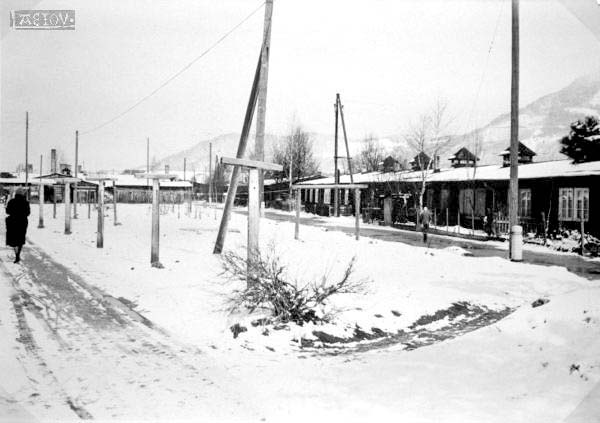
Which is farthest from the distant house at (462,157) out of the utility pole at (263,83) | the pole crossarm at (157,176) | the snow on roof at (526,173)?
the pole crossarm at (157,176)

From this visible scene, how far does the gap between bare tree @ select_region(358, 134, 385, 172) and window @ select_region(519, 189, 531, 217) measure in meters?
38.5

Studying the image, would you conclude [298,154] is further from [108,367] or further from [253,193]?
[108,367]

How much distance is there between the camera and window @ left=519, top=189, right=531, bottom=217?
76.4ft

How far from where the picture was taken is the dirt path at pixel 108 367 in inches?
142

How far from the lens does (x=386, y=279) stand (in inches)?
372

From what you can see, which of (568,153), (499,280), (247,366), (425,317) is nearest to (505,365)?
(247,366)

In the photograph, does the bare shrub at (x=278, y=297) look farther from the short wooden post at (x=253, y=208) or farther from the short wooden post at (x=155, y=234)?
the short wooden post at (x=155, y=234)

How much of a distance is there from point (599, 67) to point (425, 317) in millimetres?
4249

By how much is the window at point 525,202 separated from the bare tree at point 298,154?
118ft

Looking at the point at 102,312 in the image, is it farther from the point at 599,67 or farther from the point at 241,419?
the point at 599,67

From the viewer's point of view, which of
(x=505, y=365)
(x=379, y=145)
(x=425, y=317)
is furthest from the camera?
(x=379, y=145)

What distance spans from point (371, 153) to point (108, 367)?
6183 cm

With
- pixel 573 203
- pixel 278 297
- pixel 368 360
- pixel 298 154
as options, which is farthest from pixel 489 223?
pixel 298 154

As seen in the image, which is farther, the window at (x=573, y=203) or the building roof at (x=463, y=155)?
the building roof at (x=463, y=155)
